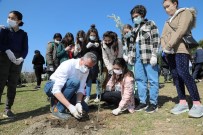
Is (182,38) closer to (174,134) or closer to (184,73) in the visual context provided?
(184,73)

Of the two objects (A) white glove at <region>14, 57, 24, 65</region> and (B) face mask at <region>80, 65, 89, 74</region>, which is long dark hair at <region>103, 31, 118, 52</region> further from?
(A) white glove at <region>14, 57, 24, 65</region>

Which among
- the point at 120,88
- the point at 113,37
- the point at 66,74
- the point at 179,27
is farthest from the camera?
the point at 113,37

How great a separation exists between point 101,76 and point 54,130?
2595 mm

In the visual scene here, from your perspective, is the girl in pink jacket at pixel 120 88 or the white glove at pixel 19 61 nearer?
the girl in pink jacket at pixel 120 88

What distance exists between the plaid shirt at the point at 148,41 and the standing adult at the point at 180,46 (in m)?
0.18

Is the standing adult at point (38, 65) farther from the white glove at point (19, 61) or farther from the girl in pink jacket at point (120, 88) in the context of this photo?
the girl in pink jacket at point (120, 88)

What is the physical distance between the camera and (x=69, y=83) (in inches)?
200

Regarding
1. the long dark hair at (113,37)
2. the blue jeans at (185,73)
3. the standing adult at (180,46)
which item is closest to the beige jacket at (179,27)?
the standing adult at (180,46)

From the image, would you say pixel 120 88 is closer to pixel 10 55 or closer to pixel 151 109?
pixel 151 109

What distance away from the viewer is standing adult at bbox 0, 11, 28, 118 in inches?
219

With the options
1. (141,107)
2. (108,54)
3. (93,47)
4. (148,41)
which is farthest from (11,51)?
(141,107)

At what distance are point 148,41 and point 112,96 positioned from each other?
4.34 ft

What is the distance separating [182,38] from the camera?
5008mm

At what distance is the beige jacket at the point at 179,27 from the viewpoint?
4.87 metres
